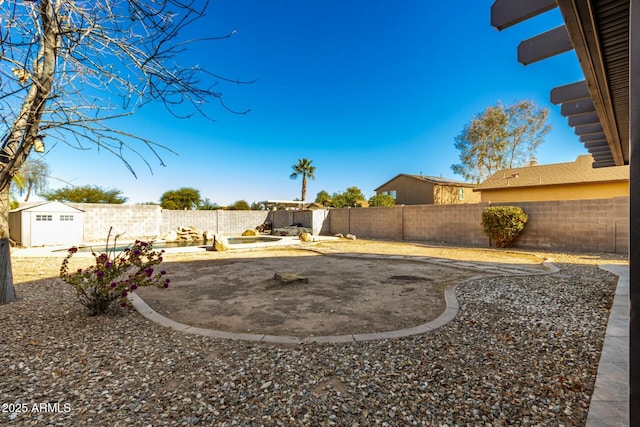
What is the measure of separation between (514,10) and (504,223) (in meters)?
9.48

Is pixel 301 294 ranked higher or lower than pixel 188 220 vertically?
lower

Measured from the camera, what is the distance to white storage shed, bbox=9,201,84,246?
11281 mm

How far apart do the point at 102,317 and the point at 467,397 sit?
158 inches

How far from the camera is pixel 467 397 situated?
1.89 m

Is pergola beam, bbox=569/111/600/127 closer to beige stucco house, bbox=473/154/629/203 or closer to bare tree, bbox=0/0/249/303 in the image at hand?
bare tree, bbox=0/0/249/303

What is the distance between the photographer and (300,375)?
7.13ft

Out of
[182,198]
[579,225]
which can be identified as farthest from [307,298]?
[182,198]

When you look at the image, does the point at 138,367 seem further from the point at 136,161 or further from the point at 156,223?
the point at 156,223

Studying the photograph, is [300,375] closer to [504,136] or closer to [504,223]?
[504,223]

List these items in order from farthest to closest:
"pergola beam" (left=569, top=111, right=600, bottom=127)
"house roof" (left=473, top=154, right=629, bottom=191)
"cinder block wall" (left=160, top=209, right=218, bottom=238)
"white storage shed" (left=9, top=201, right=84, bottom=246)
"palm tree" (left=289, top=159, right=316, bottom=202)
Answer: "palm tree" (left=289, top=159, right=316, bottom=202)
"cinder block wall" (left=160, top=209, right=218, bottom=238)
"house roof" (left=473, top=154, right=629, bottom=191)
"white storage shed" (left=9, top=201, right=84, bottom=246)
"pergola beam" (left=569, top=111, right=600, bottom=127)

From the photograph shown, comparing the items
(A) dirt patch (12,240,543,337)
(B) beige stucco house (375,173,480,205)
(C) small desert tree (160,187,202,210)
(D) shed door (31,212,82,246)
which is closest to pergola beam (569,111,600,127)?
(A) dirt patch (12,240,543,337)

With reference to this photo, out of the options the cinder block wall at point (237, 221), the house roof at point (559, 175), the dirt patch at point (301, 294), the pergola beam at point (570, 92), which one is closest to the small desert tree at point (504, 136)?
the house roof at point (559, 175)

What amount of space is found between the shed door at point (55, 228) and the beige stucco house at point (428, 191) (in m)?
23.1

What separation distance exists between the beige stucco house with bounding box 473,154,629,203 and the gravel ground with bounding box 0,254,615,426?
48.5ft
